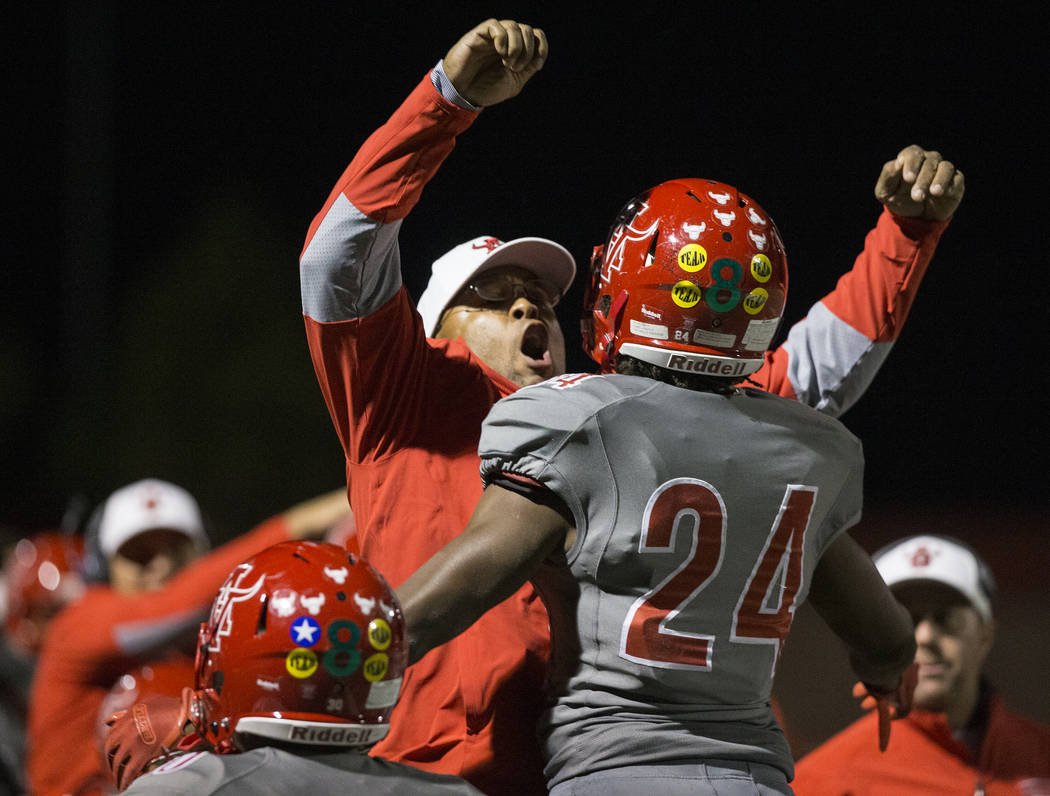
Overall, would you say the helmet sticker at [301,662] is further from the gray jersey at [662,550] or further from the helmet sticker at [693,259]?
the helmet sticker at [693,259]

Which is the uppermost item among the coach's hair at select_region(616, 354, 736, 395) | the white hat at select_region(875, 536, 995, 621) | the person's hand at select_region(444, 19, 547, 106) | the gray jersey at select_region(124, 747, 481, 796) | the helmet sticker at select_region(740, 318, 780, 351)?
the person's hand at select_region(444, 19, 547, 106)

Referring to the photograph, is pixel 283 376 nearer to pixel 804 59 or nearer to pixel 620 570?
pixel 804 59

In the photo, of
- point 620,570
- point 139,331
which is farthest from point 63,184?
point 620,570

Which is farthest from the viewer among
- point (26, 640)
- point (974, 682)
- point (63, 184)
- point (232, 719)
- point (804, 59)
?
point (63, 184)

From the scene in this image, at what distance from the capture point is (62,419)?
12.8 meters

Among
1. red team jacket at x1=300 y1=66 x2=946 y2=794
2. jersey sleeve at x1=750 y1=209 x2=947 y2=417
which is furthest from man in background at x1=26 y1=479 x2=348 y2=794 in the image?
jersey sleeve at x1=750 y1=209 x2=947 y2=417

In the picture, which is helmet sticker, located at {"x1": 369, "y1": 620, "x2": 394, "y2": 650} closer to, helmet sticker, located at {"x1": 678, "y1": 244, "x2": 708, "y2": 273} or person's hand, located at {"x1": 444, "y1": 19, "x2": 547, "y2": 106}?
helmet sticker, located at {"x1": 678, "y1": 244, "x2": 708, "y2": 273}

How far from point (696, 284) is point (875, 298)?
110cm

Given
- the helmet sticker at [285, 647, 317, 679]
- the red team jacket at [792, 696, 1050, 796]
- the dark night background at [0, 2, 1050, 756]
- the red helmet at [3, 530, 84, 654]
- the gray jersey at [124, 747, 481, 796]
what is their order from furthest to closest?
the dark night background at [0, 2, 1050, 756] < the red helmet at [3, 530, 84, 654] < the red team jacket at [792, 696, 1050, 796] < the helmet sticker at [285, 647, 317, 679] < the gray jersey at [124, 747, 481, 796]

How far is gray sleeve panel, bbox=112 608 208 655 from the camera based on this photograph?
4035 mm

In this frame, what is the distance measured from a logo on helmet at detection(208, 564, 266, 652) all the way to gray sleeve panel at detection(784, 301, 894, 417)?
1691 mm

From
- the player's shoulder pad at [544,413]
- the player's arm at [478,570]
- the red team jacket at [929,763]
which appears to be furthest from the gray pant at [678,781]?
the red team jacket at [929,763]

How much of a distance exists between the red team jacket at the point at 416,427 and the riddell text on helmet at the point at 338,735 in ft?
1.50

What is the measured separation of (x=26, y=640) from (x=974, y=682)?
16.2ft
